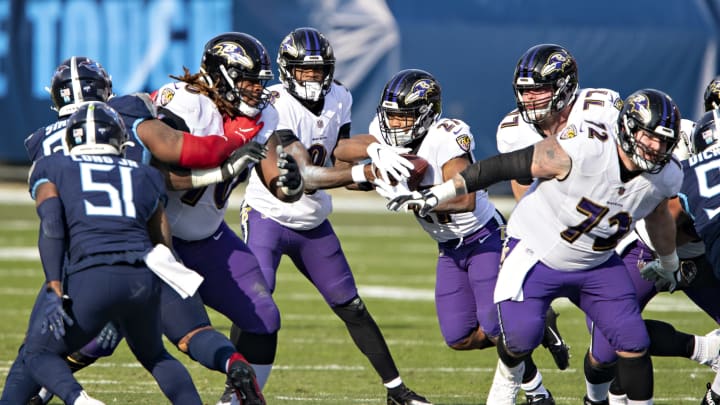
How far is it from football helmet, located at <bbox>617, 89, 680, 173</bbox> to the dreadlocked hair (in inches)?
70.7

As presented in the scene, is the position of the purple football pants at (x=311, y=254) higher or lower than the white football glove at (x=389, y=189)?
lower

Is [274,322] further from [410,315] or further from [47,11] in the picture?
[47,11]

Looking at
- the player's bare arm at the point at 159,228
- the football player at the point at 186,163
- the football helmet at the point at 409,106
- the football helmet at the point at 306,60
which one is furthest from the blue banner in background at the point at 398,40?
the player's bare arm at the point at 159,228

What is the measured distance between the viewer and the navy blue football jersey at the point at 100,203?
438cm

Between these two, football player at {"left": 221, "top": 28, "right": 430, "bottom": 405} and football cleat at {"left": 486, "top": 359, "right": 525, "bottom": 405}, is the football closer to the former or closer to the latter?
football player at {"left": 221, "top": 28, "right": 430, "bottom": 405}

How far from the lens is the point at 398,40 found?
16625 millimetres

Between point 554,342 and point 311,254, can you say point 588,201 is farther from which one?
point 311,254

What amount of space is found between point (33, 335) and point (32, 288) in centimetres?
613

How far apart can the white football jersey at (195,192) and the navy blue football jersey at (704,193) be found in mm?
2182

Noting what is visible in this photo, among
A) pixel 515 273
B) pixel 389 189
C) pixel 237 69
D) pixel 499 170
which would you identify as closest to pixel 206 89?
pixel 237 69

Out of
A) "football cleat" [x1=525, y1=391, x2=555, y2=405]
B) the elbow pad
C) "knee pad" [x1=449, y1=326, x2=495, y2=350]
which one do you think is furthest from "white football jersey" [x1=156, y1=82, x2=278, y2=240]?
"football cleat" [x1=525, y1=391, x2=555, y2=405]

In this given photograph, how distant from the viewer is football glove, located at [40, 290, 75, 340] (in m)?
4.26

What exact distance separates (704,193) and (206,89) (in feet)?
7.88

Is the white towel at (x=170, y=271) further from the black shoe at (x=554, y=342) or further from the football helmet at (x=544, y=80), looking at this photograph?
the black shoe at (x=554, y=342)
